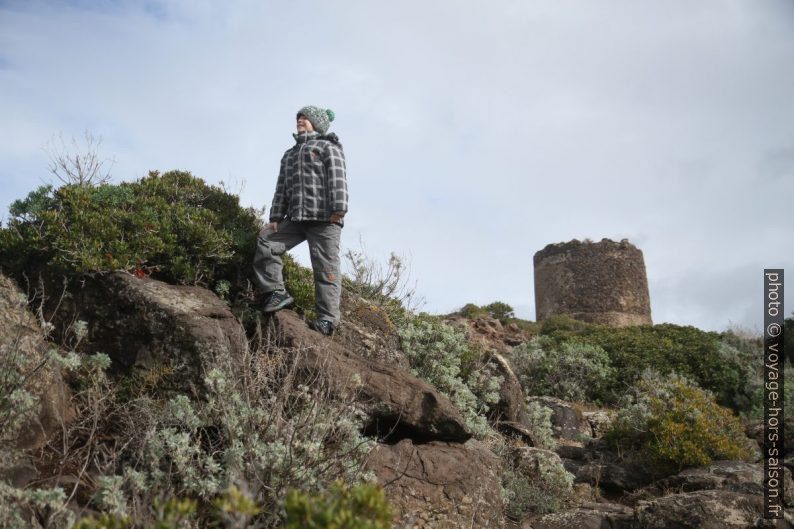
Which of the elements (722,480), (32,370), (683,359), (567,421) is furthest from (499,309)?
(32,370)

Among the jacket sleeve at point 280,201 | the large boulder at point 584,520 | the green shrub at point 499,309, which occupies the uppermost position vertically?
the green shrub at point 499,309

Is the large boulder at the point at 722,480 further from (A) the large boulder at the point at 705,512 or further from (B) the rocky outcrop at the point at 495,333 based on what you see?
(B) the rocky outcrop at the point at 495,333

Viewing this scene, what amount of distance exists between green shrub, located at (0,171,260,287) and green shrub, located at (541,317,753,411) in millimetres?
8541

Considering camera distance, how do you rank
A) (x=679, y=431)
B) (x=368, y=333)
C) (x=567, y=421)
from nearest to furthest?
(x=368, y=333) → (x=679, y=431) → (x=567, y=421)

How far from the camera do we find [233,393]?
14.9 ft

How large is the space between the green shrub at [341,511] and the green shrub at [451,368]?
16.5 feet

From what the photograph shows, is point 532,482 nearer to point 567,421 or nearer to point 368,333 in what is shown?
point 368,333

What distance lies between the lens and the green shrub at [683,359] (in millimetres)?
13102

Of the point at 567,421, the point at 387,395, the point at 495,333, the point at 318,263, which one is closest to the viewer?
the point at 387,395

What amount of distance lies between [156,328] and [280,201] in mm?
1938

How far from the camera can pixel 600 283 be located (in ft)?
69.9

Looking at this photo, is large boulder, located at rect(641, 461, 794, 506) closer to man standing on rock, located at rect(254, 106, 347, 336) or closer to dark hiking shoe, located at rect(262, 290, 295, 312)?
man standing on rock, located at rect(254, 106, 347, 336)

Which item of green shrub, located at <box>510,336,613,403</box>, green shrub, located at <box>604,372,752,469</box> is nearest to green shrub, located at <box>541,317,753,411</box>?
green shrub, located at <box>510,336,613,403</box>

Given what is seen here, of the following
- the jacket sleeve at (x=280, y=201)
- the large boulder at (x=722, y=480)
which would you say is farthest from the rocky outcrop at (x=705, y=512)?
the jacket sleeve at (x=280, y=201)
